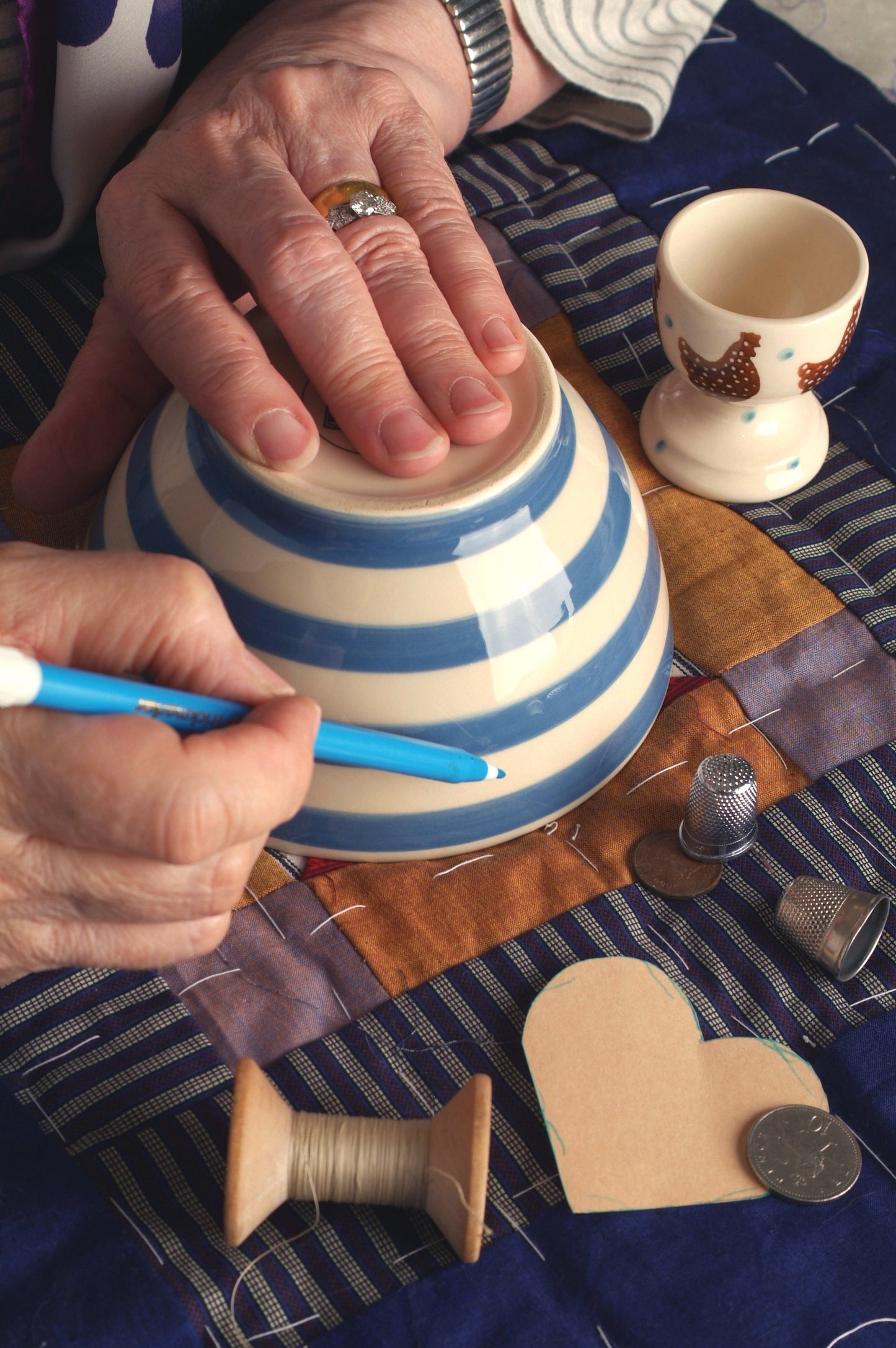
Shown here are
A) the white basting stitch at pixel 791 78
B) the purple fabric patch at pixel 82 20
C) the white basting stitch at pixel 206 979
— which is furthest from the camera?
the white basting stitch at pixel 791 78

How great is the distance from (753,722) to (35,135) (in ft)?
2.53

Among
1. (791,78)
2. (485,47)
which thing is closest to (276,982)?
(485,47)

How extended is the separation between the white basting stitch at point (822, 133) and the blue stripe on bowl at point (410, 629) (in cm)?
78

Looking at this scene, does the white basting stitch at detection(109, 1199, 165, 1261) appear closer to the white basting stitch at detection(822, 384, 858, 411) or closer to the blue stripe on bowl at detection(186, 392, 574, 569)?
the blue stripe on bowl at detection(186, 392, 574, 569)

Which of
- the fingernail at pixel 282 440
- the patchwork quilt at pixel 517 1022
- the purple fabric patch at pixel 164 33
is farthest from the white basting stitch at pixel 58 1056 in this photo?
the purple fabric patch at pixel 164 33

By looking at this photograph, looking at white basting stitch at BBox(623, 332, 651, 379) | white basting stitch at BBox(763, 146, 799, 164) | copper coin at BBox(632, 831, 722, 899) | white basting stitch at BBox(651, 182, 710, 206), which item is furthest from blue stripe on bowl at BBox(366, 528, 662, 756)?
white basting stitch at BBox(763, 146, 799, 164)

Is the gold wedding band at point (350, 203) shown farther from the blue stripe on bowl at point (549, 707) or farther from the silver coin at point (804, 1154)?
the silver coin at point (804, 1154)

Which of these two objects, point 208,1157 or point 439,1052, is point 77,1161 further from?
point 439,1052

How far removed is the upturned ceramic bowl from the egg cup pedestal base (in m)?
0.21

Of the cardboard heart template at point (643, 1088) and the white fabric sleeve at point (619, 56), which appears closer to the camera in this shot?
the cardboard heart template at point (643, 1088)

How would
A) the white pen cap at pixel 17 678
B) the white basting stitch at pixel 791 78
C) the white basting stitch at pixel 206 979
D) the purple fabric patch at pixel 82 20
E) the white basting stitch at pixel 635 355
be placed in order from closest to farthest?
1. the white pen cap at pixel 17 678
2. the white basting stitch at pixel 206 979
3. the purple fabric patch at pixel 82 20
4. the white basting stitch at pixel 635 355
5. the white basting stitch at pixel 791 78

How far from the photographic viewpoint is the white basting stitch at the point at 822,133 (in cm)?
131

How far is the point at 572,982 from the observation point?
0.74 metres

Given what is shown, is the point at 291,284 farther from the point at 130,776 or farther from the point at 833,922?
the point at 833,922
